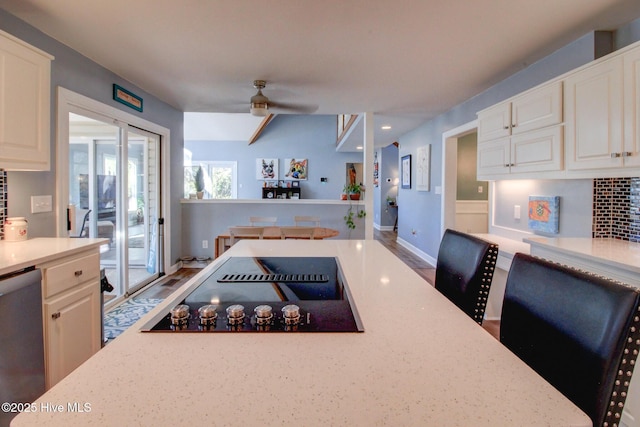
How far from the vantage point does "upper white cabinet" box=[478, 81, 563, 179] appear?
2275 mm

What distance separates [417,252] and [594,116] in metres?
4.33

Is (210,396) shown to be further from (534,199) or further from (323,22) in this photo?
(534,199)

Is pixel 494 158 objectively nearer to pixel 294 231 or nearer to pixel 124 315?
pixel 294 231

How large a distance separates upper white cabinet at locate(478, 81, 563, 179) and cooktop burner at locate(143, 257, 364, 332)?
Result: 189cm

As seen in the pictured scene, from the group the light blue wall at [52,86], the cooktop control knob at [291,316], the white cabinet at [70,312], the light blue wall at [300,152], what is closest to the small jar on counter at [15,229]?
the light blue wall at [52,86]

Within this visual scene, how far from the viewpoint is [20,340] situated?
144cm

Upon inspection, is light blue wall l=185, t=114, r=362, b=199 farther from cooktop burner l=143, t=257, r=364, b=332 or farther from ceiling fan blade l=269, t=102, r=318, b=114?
cooktop burner l=143, t=257, r=364, b=332

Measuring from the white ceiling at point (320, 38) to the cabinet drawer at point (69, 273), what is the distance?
156 cm

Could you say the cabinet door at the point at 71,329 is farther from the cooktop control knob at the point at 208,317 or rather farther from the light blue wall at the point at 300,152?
the light blue wall at the point at 300,152

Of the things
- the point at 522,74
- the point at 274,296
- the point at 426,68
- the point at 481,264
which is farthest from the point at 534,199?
the point at 274,296

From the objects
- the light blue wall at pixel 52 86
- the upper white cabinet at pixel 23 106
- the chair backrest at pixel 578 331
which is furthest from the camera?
the light blue wall at pixel 52 86

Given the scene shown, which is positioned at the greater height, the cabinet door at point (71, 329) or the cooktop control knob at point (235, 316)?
the cooktop control knob at point (235, 316)

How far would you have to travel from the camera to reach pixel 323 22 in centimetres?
225

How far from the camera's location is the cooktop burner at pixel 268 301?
791 millimetres
